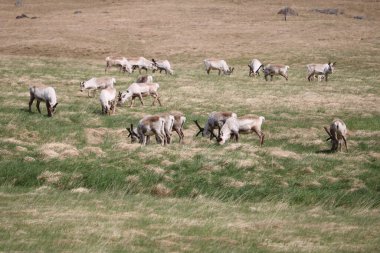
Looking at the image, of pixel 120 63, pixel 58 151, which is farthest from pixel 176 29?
pixel 58 151

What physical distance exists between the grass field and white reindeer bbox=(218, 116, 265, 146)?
0.87 metres

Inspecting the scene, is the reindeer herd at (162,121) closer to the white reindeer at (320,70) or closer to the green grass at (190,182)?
the green grass at (190,182)

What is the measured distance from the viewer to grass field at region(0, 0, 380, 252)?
41.1 feet

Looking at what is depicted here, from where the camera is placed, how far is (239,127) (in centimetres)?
2311

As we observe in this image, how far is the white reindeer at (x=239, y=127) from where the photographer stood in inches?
897

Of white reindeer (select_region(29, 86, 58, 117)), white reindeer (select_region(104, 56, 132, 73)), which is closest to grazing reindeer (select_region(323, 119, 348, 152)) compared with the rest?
white reindeer (select_region(29, 86, 58, 117))

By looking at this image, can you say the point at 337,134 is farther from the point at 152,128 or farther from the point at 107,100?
the point at 107,100

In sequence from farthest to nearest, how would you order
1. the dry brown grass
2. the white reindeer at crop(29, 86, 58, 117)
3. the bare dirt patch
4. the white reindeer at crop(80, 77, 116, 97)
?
1. the dry brown grass
2. the white reindeer at crop(80, 77, 116, 97)
3. the white reindeer at crop(29, 86, 58, 117)
4. the bare dirt patch

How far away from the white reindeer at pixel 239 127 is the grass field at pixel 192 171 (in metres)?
0.87

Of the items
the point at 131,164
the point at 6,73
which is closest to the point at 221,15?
the point at 6,73

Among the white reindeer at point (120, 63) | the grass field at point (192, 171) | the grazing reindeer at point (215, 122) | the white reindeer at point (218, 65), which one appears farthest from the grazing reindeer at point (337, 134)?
the white reindeer at point (120, 63)

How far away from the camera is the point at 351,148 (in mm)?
23000

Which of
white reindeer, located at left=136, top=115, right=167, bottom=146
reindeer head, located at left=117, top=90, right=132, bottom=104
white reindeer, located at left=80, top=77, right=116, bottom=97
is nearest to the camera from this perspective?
white reindeer, located at left=136, top=115, right=167, bottom=146

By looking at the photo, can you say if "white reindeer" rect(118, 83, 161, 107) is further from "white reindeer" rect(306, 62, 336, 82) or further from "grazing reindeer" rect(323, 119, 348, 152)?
"white reindeer" rect(306, 62, 336, 82)
